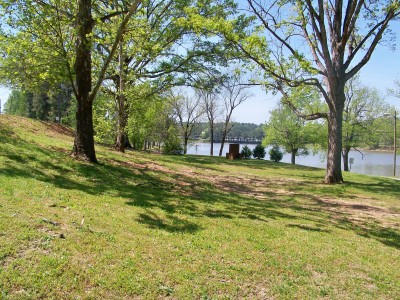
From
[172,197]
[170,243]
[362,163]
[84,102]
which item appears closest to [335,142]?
[172,197]

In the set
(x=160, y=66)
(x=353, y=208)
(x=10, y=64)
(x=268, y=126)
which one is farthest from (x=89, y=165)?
(x=268, y=126)

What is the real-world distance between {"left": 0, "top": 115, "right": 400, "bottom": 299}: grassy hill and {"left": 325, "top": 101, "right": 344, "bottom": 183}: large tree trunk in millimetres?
4772

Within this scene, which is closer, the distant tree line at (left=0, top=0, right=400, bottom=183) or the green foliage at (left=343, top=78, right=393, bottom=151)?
the distant tree line at (left=0, top=0, right=400, bottom=183)

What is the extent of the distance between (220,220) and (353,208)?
4.65 metres

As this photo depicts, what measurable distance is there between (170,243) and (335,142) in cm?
1056

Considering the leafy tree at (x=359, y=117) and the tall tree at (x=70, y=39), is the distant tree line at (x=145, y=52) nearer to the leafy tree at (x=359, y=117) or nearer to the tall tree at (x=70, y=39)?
the tall tree at (x=70, y=39)

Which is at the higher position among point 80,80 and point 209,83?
point 209,83

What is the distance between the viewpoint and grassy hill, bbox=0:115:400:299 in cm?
358

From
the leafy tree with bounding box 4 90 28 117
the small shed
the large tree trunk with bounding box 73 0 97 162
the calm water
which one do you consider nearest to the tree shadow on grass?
the large tree trunk with bounding box 73 0 97 162

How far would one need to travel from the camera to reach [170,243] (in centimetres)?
475

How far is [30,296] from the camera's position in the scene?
3092 millimetres

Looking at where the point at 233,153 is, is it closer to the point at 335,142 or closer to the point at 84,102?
the point at 335,142

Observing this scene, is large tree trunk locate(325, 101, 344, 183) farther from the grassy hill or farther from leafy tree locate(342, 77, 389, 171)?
leafy tree locate(342, 77, 389, 171)

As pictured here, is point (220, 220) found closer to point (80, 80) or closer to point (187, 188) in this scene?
point (187, 188)
